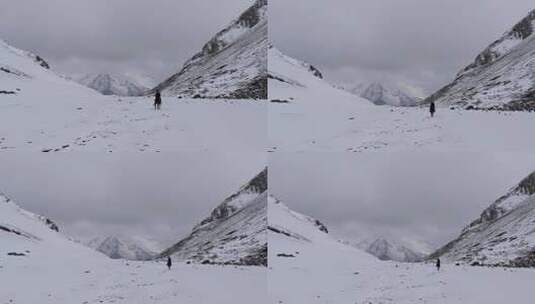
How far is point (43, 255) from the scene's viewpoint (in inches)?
561

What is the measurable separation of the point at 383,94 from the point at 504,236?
121 inches

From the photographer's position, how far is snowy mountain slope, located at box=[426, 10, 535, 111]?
50.4ft

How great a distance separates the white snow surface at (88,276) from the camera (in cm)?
1402

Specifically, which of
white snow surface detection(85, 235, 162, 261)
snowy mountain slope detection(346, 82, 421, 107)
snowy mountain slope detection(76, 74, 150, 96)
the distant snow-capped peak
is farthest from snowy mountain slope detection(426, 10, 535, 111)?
white snow surface detection(85, 235, 162, 261)

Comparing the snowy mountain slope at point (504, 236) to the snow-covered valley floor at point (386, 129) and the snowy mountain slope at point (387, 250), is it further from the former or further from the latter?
the snow-covered valley floor at point (386, 129)

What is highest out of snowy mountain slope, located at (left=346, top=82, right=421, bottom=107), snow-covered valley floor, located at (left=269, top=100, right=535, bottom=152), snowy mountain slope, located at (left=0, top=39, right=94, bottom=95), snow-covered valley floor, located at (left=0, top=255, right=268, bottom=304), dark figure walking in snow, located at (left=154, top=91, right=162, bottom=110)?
snowy mountain slope, located at (left=0, top=39, right=94, bottom=95)

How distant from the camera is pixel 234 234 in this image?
14.6 meters

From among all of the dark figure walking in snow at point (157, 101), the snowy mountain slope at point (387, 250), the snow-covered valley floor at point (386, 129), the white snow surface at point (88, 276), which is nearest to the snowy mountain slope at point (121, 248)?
the white snow surface at point (88, 276)

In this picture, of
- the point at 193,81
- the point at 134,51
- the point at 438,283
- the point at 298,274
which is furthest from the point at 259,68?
the point at 438,283

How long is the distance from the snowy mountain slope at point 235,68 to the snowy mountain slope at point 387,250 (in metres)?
3.01

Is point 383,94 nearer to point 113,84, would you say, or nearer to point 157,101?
point 157,101

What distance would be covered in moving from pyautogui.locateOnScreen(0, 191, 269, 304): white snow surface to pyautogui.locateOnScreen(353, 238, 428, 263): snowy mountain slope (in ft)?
6.07

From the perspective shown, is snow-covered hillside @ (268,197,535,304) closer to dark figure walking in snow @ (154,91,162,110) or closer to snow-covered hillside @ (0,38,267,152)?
snow-covered hillside @ (0,38,267,152)

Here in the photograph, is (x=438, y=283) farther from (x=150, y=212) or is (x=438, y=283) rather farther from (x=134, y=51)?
(x=134, y=51)
